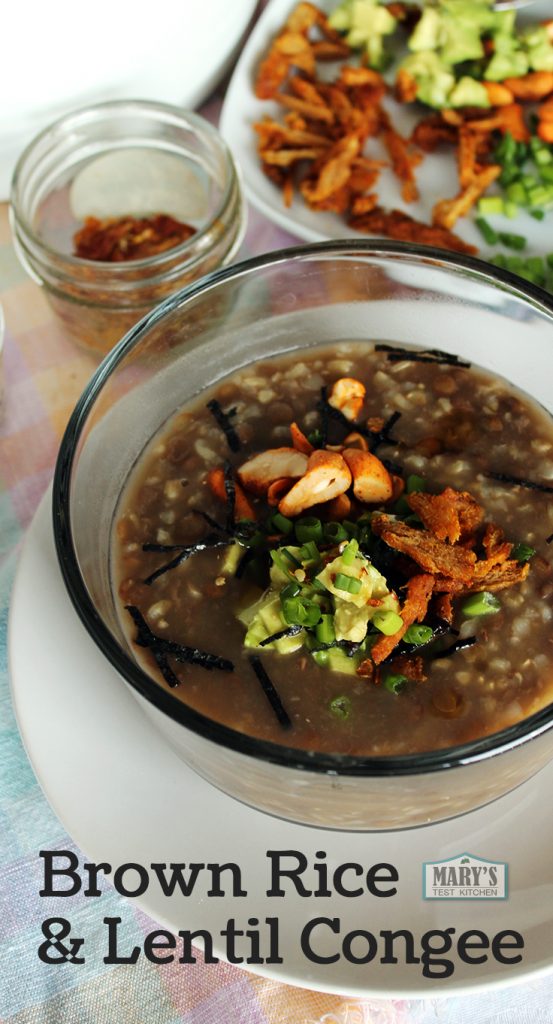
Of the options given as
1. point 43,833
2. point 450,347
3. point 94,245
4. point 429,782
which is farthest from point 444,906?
point 94,245

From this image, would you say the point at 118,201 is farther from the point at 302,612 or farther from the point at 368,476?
the point at 302,612

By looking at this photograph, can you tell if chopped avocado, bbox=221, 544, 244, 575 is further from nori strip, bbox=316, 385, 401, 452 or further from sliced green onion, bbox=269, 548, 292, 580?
nori strip, bbox=316, 385, 401, 452

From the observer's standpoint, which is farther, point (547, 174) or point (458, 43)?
point (458, 43)

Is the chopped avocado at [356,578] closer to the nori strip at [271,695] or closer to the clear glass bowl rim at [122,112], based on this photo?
the nori strip at [271,695]

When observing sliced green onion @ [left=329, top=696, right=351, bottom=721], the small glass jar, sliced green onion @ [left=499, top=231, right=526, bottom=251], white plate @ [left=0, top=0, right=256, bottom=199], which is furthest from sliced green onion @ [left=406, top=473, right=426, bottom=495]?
white plate @ [left=0, top=0, right=256, bottom=199]

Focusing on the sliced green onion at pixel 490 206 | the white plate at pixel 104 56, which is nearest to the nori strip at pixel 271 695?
the sliced green onion at pixel 490 206

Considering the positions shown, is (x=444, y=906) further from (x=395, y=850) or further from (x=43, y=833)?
(x=43, y=833)

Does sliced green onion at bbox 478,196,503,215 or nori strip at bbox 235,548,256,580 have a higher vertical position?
sliced green onion at bbox 478,196,503,215

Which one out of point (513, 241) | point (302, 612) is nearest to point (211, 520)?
point (302, 612)
